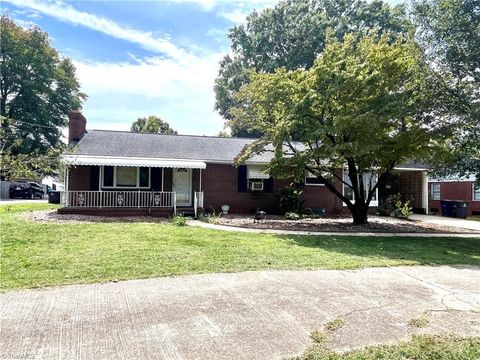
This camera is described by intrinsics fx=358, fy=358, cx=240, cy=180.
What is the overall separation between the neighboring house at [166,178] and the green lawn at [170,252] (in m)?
4.51

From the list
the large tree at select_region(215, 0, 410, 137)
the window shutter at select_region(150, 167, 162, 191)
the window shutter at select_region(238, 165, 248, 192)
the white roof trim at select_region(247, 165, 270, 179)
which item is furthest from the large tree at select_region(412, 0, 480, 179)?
the large tree at select_region(215, 0, 410, 137)

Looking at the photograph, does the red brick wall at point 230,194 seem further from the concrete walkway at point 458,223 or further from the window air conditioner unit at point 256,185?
the concrete walkway at point 458,223

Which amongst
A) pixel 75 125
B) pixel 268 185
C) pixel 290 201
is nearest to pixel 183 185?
pixel 268 185

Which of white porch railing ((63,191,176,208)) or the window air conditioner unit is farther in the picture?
the window air conditioner unit

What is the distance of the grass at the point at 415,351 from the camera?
12.6ft

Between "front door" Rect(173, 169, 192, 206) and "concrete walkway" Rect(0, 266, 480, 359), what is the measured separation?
12748mm

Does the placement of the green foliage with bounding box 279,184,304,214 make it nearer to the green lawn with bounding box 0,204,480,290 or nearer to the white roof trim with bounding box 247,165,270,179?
the white roof trim with bounding box 247,165,270,179

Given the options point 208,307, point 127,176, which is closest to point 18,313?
point 208,307

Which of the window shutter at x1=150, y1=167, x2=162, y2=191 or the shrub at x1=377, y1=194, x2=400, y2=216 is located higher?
the window shutter at x1=150, y1=167, x2=162, y2=191

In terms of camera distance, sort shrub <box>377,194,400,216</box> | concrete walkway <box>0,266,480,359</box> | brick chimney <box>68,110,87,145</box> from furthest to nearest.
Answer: shrub <box>377,194,400,216</box> < brick chimney <box>68,110,87,145</box> < concrete walkway <box>0,266,480,359</box>

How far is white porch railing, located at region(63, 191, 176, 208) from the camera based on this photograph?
17188mm

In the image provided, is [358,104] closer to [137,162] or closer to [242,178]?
[242,178]

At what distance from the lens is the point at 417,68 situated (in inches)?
496

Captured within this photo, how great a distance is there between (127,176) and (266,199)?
776 centimetres
